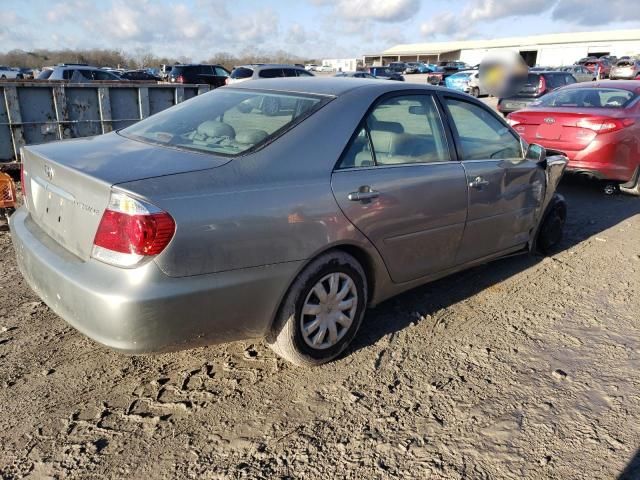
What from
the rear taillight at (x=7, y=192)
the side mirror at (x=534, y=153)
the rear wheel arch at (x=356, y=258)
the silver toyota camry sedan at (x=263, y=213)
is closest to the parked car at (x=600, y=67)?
the side mirror at (x=534, y=153)

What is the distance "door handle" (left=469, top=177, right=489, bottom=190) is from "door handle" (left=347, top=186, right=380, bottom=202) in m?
0.97

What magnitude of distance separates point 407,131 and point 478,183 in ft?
2.25

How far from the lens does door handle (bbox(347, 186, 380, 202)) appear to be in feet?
9.81

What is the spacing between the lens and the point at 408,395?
2932mm

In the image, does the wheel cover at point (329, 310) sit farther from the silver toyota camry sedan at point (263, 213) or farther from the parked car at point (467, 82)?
the parked car at point (467, 82)

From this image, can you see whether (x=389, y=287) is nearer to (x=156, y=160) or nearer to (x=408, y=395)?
(x=408, y=395)

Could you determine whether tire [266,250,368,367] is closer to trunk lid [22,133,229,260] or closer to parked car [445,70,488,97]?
trunk lid [22,133,229,260]

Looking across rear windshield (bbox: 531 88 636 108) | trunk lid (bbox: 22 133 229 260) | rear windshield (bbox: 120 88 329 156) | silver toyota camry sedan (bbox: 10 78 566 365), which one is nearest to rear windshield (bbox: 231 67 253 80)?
rear windshield (bbox: 531 88 636 108)

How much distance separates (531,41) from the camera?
235 ft

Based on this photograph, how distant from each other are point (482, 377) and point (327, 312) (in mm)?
999

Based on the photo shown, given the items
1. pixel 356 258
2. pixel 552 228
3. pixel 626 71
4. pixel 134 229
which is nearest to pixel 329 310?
pixel 356 258

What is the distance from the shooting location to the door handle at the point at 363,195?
2.99 metres

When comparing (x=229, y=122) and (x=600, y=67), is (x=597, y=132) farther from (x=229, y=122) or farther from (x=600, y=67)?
(x=600, y=67)

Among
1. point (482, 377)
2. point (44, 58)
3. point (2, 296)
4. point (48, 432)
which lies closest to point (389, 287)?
point (482, 377)
